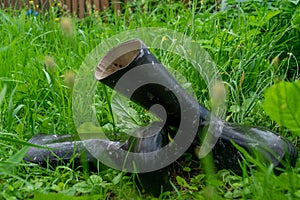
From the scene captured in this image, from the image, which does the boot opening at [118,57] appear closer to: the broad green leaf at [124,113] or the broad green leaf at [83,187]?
the broad green leaf at [83,187]

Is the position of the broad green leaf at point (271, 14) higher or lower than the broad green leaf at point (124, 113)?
higher

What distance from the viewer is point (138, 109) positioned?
82.3 inches

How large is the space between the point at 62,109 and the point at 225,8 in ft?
6.27

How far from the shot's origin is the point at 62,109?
82.9 inches

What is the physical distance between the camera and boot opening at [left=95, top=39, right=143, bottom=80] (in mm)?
1451

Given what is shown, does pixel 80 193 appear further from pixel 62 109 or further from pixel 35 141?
pixel 62 109

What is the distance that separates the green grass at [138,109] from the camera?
139 cm

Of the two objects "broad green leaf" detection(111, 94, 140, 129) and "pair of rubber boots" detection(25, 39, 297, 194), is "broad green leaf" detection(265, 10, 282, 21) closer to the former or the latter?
"broad green leaf" detection(111, 94, 140, 129)

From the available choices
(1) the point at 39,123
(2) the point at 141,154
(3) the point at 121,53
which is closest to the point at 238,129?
(2) the point at 141,154

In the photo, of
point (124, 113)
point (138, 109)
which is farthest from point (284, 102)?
point (138, 109)

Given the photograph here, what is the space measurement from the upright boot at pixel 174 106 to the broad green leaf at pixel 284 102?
18 cm

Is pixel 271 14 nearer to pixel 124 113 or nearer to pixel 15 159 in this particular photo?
pixel 124 113

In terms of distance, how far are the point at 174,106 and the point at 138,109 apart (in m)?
0.59

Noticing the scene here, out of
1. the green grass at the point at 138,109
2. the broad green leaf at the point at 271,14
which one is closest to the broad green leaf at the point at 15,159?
the green grass at the point at 138,109
